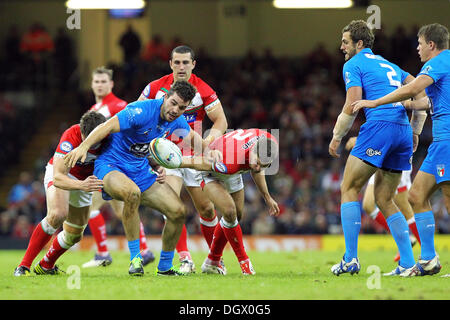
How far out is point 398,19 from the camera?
23531 mm

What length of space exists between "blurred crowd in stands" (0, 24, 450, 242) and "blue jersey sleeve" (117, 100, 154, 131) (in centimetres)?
940

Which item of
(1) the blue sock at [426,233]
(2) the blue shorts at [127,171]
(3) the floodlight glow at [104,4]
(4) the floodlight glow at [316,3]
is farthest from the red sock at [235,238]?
(4) the floodlight glow at [316,3]

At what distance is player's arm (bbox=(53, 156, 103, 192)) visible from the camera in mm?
7484

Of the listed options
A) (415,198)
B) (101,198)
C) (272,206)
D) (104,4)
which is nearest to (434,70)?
(415,198)

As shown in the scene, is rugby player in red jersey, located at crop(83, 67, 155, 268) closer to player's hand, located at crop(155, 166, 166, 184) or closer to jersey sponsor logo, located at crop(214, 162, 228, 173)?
player's hand, located at crop(155, 166, 166, 184)

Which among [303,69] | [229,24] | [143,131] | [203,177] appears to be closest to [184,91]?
[143,131]

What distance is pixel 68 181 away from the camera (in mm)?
7605

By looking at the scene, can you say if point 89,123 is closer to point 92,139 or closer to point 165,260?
point 92,139

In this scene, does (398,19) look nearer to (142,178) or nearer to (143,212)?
(143,212)

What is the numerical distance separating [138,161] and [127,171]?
216 millimetres

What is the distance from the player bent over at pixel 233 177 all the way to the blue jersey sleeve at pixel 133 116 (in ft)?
1.97

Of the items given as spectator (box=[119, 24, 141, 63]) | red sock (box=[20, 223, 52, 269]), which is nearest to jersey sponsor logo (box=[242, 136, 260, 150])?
red sock (box=[20, 223, 52, 269])

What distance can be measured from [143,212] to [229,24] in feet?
28.9

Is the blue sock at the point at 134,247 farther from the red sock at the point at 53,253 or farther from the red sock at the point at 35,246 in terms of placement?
the red sock at the point at 35,246
